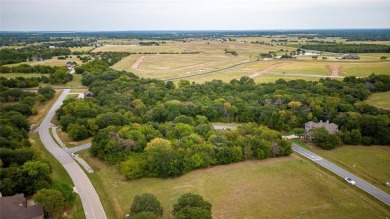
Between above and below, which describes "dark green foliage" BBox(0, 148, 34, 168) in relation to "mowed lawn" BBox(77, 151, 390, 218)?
above

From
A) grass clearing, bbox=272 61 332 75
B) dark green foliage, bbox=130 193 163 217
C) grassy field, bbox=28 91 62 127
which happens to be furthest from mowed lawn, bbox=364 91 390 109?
grassy field, bbox=28 91 62 127

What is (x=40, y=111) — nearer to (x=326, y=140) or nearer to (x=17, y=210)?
(x=17, y=210)

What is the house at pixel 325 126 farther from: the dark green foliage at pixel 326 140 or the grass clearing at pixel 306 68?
the grass clearing at pixel 306 68

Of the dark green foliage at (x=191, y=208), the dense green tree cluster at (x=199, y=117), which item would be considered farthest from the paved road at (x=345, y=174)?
the dark green foliage at (x=191, y=208)

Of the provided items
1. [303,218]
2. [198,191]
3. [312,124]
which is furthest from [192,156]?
[312,124]

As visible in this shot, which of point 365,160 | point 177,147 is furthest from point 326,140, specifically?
point 177,147

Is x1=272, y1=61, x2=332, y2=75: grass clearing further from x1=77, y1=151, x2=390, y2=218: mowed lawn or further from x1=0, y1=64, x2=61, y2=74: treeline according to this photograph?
x1=0, y1=64, x2=61, y2=74: treeline
